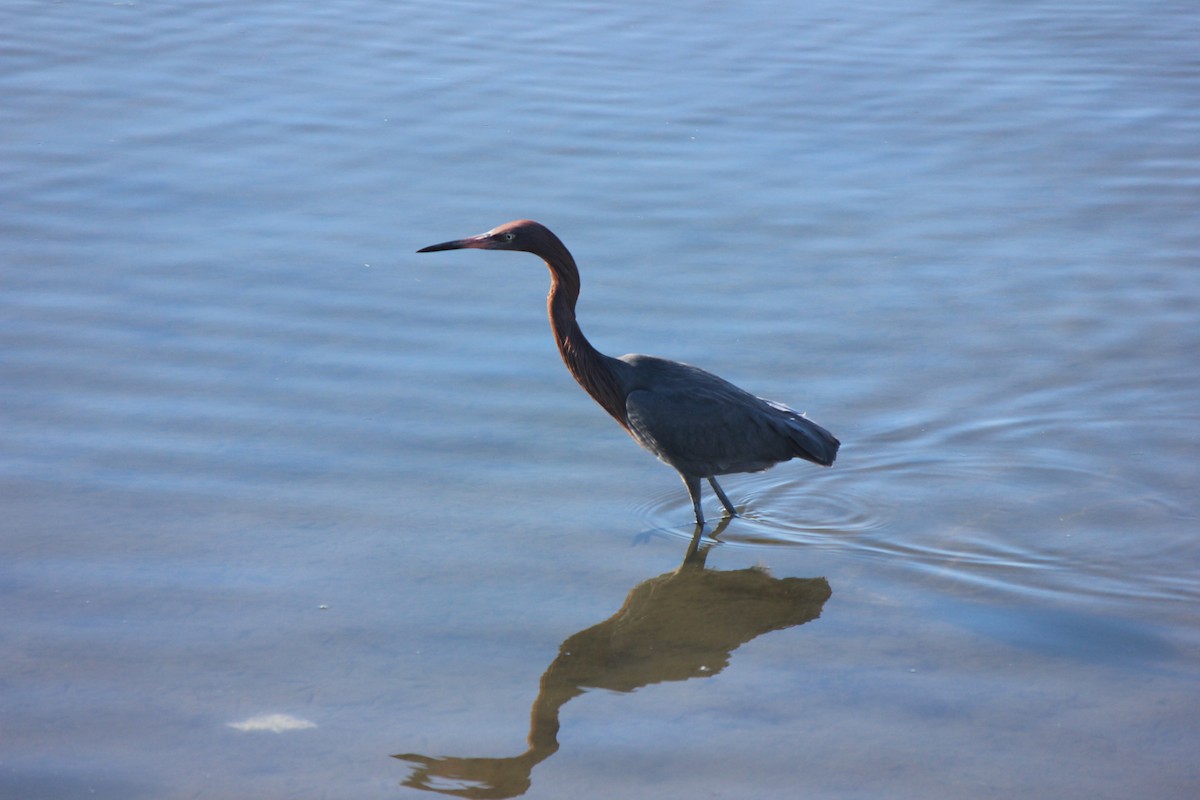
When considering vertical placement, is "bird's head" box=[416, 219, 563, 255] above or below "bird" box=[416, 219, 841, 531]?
above

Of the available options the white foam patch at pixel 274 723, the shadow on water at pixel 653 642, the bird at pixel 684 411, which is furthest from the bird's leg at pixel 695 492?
the white foam patch at pixel 274 723

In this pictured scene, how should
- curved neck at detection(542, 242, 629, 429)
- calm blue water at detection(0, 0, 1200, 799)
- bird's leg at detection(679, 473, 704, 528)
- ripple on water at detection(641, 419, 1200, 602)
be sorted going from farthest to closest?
curved neck at detection(542, 242, 629, 429), bird's leg at detection(679, 473, 704, 528), ripple on water at detection(641, 419, 1200, 602), calm blue water at detection(0, 0, 1200, 799)

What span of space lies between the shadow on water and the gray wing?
0.46 m

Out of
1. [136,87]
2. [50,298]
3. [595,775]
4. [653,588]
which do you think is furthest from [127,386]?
[136,87]

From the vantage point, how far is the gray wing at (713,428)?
Answer: 6.72 meters

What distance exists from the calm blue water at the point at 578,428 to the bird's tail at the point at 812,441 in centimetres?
40

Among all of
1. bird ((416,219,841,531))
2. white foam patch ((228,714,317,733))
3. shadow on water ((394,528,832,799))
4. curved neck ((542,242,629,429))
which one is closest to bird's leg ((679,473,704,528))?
bird ((416,219,841,531))

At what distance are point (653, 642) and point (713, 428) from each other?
4.42 feet

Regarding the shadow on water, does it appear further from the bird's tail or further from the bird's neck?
the bird's neck

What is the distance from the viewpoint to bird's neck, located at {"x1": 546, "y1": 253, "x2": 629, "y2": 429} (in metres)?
6.96

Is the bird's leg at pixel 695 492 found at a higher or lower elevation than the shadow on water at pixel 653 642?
higher

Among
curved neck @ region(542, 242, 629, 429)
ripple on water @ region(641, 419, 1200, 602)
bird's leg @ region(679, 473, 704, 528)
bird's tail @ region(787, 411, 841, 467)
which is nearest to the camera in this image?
ripple on water @ region(641, 419, 1200, 602)

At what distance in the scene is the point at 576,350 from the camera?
7004 mm

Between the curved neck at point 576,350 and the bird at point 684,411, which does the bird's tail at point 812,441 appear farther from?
the curved neck at point 576,350
